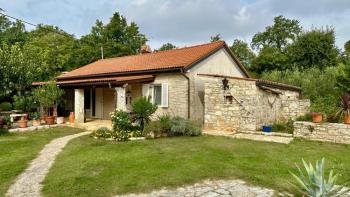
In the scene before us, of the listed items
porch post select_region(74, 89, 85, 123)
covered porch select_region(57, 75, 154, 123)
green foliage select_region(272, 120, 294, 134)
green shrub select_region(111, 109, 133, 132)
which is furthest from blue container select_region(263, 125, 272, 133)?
porch post select_region(74, 89, 85, 123)

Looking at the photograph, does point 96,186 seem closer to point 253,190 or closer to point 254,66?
point 253,190

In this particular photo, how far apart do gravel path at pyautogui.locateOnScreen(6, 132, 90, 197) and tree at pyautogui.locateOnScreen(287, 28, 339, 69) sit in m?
28.1

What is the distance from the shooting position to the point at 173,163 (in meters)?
9.08

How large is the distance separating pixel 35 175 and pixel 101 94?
1539cm

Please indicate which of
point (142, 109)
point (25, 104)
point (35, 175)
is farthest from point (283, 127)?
point (25, 104)

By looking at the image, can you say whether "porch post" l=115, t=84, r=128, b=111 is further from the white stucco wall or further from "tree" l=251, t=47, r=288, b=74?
"tree" l=251, t=47, r=288, b=74

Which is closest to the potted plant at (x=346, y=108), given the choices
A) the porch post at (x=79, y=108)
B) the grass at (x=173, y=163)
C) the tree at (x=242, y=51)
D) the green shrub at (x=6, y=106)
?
the grass at (x=173, y=163)

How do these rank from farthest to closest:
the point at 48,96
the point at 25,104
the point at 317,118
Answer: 1. the point at 25,104
2. the point at 48,96
3. the point at 317,118

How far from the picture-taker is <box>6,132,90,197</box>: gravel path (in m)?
6.84

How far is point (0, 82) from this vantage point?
22.8 meters

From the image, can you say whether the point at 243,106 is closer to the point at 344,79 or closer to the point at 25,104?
the point at 344,79

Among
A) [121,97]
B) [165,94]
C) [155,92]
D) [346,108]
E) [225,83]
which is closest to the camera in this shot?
[346,108]

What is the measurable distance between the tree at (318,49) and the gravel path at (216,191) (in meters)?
28.4

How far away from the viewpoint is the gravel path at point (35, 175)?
269 inches
